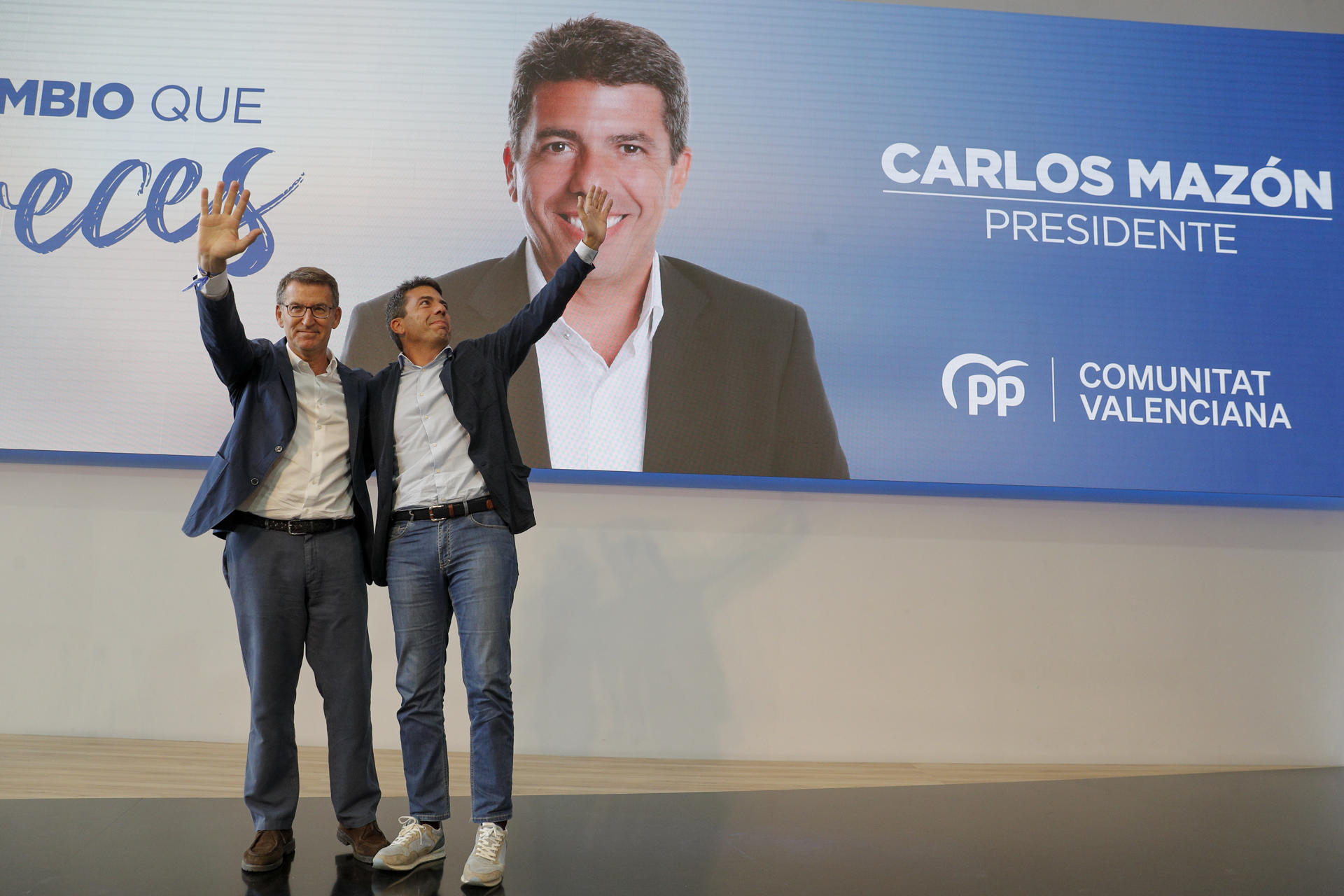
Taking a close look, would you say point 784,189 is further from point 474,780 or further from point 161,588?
point 161,588

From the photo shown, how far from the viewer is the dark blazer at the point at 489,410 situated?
2.23 meters

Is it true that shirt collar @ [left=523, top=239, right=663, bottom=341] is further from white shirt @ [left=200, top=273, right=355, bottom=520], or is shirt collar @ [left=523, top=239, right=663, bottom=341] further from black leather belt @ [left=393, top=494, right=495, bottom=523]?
black leather belt @ [left=393, top=494, right=495, bottom=523]

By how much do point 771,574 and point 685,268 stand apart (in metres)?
1.24

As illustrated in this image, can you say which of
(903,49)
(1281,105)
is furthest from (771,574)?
(1281,105)

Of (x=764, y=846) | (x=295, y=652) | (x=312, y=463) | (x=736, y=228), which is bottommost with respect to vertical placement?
(x=764, y=846)

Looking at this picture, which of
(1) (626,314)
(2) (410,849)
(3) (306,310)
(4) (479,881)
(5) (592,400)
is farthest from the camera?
(1) (626,314)

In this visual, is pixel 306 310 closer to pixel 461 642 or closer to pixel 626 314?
pixel 461 642

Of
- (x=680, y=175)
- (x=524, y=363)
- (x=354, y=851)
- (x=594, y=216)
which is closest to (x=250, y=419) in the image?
(x=594, y=216)

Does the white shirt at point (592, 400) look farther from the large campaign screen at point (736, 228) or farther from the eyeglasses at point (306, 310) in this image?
the eyeglasses at point (306, 310)

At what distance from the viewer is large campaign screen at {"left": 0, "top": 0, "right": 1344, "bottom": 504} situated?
366 centimetres

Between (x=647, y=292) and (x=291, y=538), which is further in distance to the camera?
(x=647, y=292)

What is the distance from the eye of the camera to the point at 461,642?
7.22 ft

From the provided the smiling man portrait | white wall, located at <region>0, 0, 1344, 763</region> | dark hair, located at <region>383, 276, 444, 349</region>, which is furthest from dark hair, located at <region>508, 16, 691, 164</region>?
dark hair, located at <region>383, 276, 444, 349</region>

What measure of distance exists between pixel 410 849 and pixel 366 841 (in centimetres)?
13
